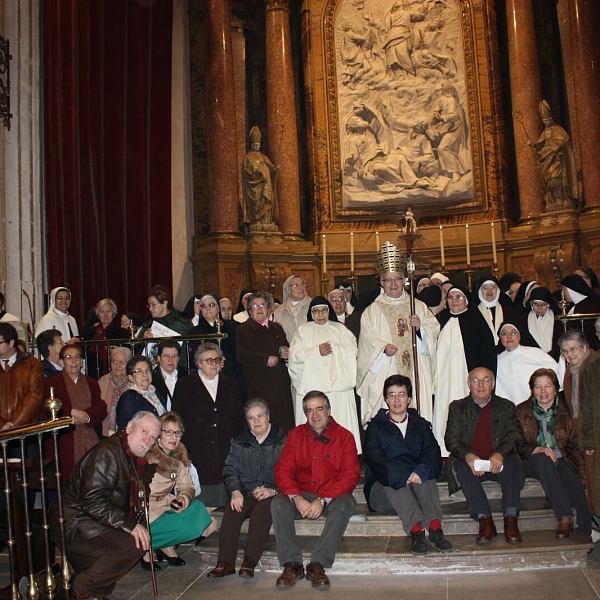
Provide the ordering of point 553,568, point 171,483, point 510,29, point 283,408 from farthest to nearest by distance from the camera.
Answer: point 510,29 < point 283,408 < point 171,483 < point 553,568

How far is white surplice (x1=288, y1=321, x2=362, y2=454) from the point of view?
7.12 meters

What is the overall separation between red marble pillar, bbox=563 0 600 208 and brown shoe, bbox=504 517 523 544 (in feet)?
21.8

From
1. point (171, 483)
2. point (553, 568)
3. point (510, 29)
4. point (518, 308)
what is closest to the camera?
point (553, 568)

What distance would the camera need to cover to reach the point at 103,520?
190 inches

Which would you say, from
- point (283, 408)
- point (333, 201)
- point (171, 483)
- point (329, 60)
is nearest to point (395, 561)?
point (171, 483)

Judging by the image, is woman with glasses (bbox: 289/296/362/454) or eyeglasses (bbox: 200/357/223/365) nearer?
eyeglasses (bbox: 200/357/223/365)

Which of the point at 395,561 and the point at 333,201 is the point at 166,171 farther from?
the point at 395,561

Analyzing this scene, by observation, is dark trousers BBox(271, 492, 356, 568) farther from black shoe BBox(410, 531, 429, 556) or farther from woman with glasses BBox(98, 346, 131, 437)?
woman with glasses BBox(98, 346, 131, 437)

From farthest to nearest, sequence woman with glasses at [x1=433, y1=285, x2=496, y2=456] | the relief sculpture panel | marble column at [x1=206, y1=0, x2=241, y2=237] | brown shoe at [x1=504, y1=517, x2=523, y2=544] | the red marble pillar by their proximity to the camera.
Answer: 1. the relief sculpture panel
2. marble column at [x1=206, y1=0, x2=241, y2=237]
3. the red marble pillar
4. woman with glasses at [x1=433, y1=285, x2=496, y2=456]
5. brown shoe at [x1=504, y1=517, x2=523, y2=544]

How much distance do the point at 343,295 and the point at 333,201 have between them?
14.8 ft

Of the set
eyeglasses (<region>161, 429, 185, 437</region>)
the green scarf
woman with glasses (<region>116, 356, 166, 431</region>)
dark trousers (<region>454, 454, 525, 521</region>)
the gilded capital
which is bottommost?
dark trousers (<region>454, 454, 525, 521</region>)

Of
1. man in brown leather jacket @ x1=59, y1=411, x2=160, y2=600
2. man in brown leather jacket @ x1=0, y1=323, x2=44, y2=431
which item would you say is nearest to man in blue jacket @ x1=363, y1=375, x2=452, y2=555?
man in brown leather jacket @ x1=59, y1=411, x2=160, y2=600

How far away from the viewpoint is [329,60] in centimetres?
1238

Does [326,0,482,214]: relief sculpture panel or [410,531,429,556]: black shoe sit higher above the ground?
[326,0,482,214]: relief sculpture panel
